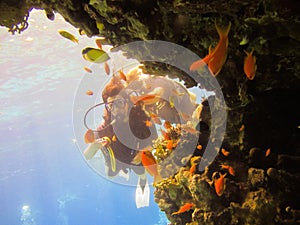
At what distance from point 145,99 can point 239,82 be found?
1.94 metres

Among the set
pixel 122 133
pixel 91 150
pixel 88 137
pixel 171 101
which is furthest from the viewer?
pixel 122 133

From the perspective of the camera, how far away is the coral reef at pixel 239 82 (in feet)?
9.02

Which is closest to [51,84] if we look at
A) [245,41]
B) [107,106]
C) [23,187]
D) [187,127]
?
[107,106]

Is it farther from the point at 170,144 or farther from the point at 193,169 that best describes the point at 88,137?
the point at 193,169

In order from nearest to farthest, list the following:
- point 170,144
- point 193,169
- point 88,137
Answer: point 193,169
point 170,144
point 88,137

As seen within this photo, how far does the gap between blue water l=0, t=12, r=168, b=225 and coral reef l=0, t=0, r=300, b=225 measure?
2767 millimetres

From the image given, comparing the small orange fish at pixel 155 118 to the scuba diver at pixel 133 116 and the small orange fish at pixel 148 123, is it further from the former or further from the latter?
the small orange fish at pixel 148 123

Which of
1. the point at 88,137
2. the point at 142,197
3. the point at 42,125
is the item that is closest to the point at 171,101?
the point at 88,137

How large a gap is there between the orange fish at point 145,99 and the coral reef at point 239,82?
849mm

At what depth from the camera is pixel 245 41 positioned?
282 cm

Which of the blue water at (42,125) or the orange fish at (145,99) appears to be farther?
the blue water at (42,125)

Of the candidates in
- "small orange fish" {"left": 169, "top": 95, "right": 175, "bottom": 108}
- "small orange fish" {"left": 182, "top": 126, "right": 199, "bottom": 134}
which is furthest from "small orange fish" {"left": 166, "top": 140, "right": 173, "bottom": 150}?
"small orange fish" {"left": 169, "top": 95, "right": 175, "bottom": 108}

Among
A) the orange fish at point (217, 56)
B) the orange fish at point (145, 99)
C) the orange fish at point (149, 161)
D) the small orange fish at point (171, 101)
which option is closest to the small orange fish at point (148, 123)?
the orange fish at point (145, 99)

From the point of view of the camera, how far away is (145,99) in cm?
493
